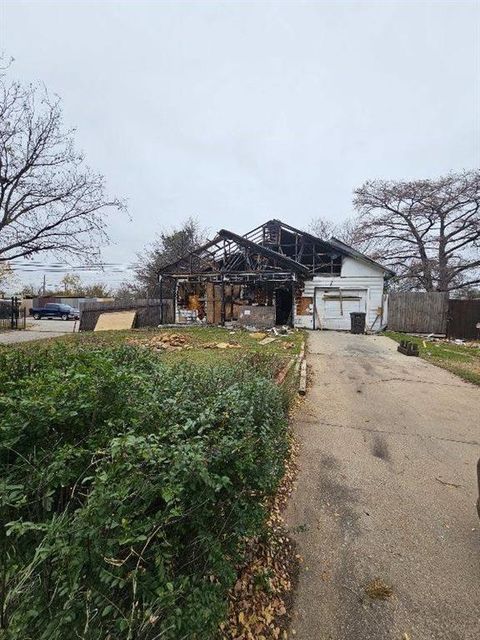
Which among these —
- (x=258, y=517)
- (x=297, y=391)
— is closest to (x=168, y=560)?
(x=258, y=517)

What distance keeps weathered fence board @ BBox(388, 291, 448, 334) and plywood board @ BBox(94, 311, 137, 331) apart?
14.6m

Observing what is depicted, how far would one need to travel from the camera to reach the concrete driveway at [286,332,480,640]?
69.4 inches

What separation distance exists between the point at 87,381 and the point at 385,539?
100 inches

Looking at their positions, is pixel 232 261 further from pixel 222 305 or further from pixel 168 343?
pixel 168 343

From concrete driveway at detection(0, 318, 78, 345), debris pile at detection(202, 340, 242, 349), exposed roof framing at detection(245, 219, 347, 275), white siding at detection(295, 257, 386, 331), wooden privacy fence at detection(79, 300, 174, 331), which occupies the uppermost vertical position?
exposed roof framing at detection(245, 219, 347, 275)

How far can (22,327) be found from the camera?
19.1m

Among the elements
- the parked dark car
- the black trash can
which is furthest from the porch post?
the parked dark car

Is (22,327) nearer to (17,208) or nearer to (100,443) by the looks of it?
(17,208)

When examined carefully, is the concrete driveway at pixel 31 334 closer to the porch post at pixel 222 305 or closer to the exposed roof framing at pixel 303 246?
the porch post at pixel 222 305

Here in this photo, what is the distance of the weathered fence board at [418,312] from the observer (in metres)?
15.4

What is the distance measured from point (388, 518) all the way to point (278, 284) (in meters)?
16.2

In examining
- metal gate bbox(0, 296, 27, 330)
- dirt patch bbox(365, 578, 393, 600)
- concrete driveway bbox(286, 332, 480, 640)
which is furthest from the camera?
metal gate bbox(0, 296, 27, 330)

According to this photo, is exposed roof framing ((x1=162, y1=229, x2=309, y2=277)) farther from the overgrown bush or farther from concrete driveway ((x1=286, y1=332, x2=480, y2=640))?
the overgrown bush

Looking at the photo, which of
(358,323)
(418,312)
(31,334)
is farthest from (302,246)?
(31,334)
